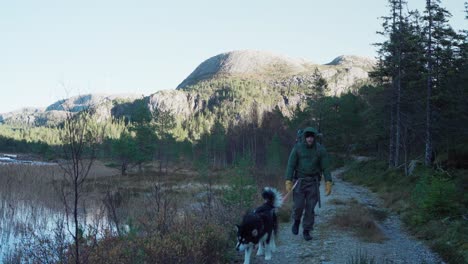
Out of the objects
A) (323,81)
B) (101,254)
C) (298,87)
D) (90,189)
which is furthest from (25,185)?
(298,87)

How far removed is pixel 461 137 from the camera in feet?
64.8

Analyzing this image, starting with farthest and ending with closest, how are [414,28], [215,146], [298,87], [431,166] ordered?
[298,87]
[215,146]
[414,28]
[431,166]

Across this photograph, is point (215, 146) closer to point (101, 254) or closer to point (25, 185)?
point (25, 185)

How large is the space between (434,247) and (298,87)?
191 meters

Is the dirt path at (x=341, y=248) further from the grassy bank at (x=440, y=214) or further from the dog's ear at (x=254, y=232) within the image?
the dog's ear at (x=254, y=232)

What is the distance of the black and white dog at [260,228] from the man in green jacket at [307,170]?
516mm

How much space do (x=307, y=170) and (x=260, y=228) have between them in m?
1.75

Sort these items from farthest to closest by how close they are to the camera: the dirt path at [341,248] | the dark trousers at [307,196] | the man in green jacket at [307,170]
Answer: the dark trousers at [307,196], the man in green jacket at [307,170], the dirt path at [341,248]

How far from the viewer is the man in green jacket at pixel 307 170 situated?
7.71 metres

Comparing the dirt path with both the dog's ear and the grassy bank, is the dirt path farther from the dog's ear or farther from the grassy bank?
the dog's ear

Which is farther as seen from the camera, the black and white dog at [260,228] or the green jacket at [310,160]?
the green jacket at [310,160]

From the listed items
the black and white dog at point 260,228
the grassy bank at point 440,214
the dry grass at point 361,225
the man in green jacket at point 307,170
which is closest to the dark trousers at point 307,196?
the man in green jacket at point 307,170

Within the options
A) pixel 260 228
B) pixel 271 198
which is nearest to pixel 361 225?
pixel 271 198

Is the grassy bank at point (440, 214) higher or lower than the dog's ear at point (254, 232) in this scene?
lower
